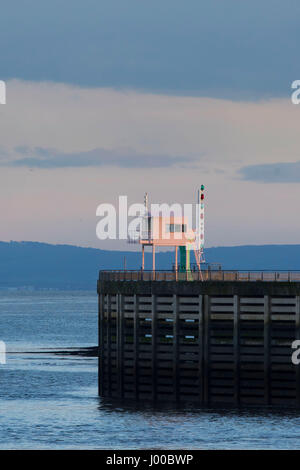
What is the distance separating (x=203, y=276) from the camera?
81750 mm

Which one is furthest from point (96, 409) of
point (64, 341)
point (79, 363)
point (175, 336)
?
point (64, 341)

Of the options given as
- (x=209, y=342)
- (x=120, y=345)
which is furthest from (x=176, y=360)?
(x=120, y=345)

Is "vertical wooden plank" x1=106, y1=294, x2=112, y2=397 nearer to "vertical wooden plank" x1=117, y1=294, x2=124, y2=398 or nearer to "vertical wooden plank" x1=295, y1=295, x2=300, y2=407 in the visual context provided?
"vertical wooden plank" x1=117, y1=294, x2=124, y2=398

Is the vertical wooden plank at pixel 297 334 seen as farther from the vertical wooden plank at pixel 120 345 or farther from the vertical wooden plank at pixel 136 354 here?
the vertical wooden plank at pixel 120 345

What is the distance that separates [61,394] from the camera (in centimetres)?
9531

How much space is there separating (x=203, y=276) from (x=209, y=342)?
20.2 feet

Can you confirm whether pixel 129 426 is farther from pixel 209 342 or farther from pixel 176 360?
pixel 209 342

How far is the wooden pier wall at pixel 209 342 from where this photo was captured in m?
75.6

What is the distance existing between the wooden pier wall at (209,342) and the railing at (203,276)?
5.70 ft

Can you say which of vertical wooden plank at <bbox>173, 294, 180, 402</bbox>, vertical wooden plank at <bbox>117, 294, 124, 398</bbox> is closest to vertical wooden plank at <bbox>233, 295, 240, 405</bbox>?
vertical wooden plank at <bbox>173, 294, 180, 402</bbox>

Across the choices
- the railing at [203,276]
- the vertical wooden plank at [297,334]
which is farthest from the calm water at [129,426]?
the railing at [203,276]

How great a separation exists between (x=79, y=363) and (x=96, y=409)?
46.0 meters

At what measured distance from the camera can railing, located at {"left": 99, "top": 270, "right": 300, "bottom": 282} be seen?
7788cm
